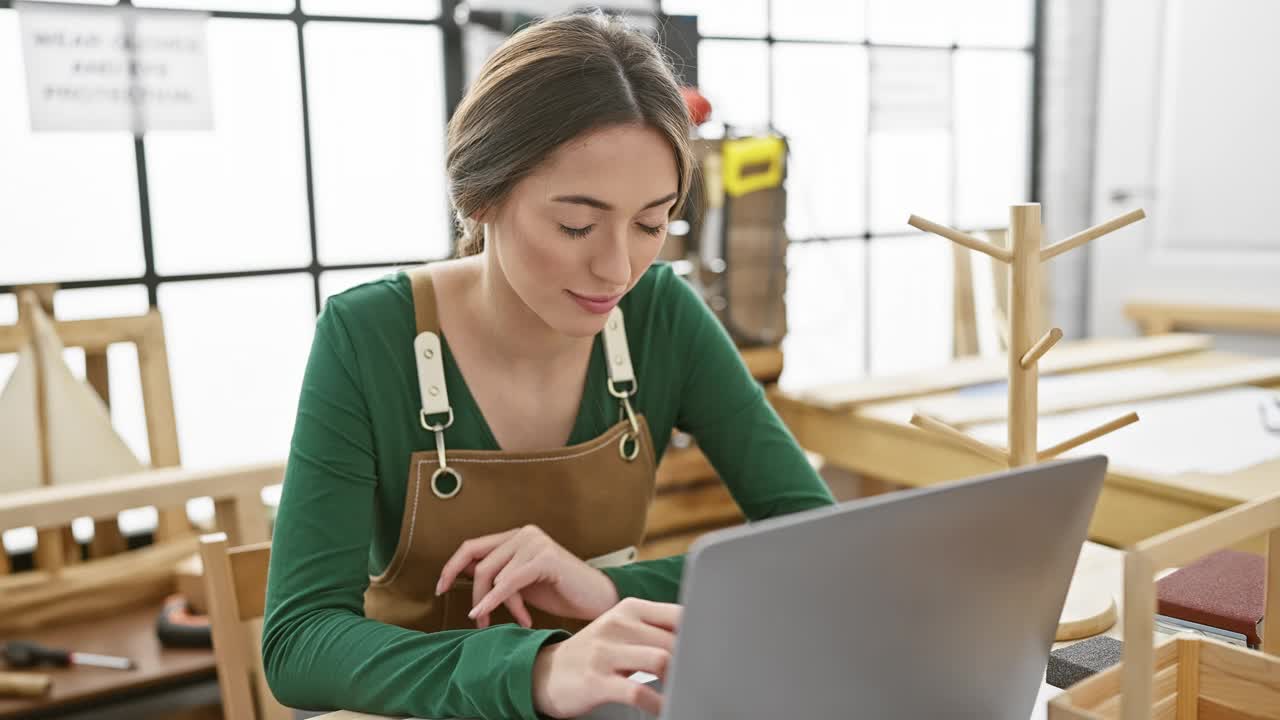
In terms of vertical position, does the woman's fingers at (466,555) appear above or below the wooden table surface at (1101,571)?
above

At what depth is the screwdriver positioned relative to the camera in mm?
1570

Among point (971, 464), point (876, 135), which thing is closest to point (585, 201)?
point (971, 464)

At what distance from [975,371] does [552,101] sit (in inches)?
69.1

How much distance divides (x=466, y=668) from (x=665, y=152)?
0.49m

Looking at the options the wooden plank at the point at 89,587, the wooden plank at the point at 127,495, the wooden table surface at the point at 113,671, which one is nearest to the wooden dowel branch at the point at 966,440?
the wooden plank at the point at 127,495

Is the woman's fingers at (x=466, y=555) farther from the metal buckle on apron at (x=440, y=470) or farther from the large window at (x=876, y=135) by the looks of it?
the large window at (x=876, y=135)

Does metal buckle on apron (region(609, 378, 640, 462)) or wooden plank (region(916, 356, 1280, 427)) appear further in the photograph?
wooden plank (region(916, 356, 1280, 427))

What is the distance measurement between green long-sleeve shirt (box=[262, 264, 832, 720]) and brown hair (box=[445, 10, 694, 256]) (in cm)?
19

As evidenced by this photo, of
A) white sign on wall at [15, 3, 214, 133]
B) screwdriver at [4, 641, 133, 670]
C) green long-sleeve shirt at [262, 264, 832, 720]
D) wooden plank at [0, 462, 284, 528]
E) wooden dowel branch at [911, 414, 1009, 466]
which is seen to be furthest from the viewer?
white sign on wall at [15, 3, 214, 133]

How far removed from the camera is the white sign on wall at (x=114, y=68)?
1896 mm

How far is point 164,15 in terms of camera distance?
2012 millimetres

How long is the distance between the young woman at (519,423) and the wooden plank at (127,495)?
1.09 ft

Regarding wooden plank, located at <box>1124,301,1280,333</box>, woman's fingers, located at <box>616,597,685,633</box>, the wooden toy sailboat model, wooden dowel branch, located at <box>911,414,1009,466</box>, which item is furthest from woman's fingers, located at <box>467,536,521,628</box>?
wooden plank, located at <box>1124,301,1280,333</box>

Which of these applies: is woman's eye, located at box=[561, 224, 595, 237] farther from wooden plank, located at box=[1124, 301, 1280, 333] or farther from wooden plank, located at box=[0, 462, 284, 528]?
wooden plank, located at box=[1124, 301, 1280, 333]
